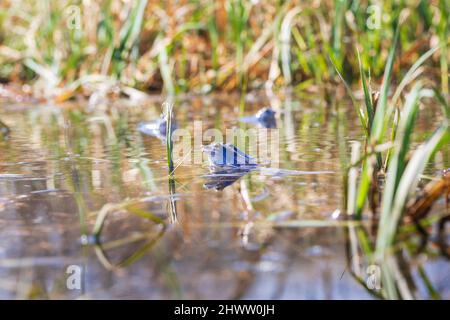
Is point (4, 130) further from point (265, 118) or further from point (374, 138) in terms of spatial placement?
point (374, 138)

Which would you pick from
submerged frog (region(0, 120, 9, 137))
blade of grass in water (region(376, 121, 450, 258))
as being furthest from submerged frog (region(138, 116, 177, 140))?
blade of grass in water (region(376, 121, 450, 258))

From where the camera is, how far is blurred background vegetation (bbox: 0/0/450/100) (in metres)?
3.62

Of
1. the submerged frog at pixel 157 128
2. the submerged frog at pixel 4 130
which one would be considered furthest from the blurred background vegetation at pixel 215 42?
the submerged frog at pixel 4 130

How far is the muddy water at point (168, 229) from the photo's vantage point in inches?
37.7

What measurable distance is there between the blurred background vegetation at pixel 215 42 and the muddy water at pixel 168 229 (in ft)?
5.41

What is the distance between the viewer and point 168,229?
1209mm

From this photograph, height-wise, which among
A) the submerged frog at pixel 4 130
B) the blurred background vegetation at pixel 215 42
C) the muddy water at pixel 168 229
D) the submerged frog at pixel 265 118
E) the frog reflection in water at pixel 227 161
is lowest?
the muddy water at pixel 168 229

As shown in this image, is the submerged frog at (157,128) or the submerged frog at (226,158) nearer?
the submerged frog at (226,158)

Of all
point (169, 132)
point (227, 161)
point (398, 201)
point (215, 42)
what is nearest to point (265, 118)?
point (227, 161)

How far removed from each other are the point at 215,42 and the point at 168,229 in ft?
9.41

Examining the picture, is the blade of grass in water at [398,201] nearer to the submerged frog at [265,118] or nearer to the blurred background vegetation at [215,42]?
the submerged frog at [265,118]

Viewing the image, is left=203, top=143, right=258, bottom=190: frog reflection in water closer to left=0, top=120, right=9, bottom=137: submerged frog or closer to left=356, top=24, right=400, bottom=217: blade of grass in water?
left=356, top=24, right=400, bottom=217: blade of grass in water

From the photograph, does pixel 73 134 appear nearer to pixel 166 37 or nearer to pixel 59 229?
pixel 59 229

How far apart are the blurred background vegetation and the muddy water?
65.0 inches
